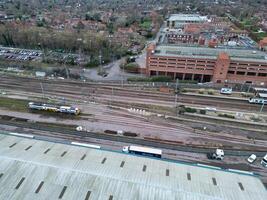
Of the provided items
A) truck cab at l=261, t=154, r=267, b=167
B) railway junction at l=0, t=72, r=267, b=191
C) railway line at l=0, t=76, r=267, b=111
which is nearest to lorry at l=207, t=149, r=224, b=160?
railway junction at l=0, t=72, r=267, b=191

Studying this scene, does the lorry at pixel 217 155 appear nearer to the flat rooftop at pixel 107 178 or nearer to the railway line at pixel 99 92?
the flat rooftop at pixel 107 178

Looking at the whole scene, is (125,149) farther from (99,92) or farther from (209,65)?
(209,65)

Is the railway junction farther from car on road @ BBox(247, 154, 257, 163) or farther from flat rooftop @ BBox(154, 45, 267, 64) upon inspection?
flat rooftop @ BBox(154, 45, 267, 64)

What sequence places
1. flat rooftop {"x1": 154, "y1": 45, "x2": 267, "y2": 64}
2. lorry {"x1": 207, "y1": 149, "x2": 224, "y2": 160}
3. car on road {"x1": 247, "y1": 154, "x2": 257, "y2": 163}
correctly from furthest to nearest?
1. flat rooftop {"x1": 154, "y1": 45, "x2": 267, "y2": 64}
2. lorry {"x1": 207, "y1": 149, "x2": 224, "y2": 160}
3. car on road {"x1": 247, "y1": 154, "x2": 257, "y2": 163}

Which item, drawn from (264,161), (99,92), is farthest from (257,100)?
(99,92)

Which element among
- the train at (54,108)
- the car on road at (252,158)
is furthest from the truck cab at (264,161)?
the train at (54,108)

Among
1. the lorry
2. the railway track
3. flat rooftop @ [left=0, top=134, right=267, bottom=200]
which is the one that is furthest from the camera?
the railway track
